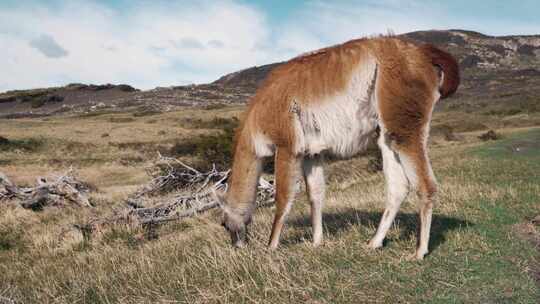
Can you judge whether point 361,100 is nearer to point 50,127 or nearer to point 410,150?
point 410,150

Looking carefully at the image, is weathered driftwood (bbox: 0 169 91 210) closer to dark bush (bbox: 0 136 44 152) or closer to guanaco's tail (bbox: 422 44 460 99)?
guanaco's tail (bbox: 422 44 460 99)

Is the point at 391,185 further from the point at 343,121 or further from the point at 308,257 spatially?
the point at 308,257

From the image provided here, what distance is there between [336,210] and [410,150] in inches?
153

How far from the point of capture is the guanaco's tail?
5883mm

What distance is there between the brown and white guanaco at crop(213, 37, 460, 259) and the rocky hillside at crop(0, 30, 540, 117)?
46405mm

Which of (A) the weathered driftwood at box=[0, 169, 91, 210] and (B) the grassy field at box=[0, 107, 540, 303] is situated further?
(A) the weathered driftwood at box=[0, 169, 91, 210]

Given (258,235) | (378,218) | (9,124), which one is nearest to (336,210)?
(378,218)

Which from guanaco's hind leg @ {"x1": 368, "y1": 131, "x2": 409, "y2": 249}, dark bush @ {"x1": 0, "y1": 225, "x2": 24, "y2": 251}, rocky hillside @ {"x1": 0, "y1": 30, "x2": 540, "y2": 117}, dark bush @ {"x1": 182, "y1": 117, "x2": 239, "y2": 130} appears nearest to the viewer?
guanaco's hind leg @ {"x1": 368, "y1": 131, "x2": 409, "y2": 249}

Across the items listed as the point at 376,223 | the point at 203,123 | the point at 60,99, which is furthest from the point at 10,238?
the point at 60,99

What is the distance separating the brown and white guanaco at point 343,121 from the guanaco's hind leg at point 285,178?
0.01m

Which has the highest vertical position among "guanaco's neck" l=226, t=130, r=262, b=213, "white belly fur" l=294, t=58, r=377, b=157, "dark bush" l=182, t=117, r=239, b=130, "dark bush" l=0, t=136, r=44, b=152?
"white belly fur" l=294, t=58, r=377, b=157

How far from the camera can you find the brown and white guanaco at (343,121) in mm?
5781

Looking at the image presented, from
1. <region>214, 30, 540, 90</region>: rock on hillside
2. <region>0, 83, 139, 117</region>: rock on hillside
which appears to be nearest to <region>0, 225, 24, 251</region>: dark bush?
<region>0, 83, 139, 117</region>: rock on hillside

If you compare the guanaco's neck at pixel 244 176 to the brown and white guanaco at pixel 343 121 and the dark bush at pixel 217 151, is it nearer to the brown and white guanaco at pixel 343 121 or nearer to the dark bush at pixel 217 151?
the brown and white guanaco at pixel 343 121
